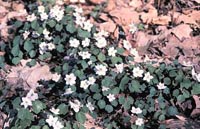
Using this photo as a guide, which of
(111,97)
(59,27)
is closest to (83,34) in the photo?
Answer: (59,27)

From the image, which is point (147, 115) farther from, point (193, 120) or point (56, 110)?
point (56, 110)

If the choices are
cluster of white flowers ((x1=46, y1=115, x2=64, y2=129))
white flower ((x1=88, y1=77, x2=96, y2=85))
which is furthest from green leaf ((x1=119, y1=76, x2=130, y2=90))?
cluster of white flowers ((x1=46, y1=115, x2=64, y2=129))

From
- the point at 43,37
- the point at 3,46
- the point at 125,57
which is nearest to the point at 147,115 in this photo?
the point at 125,57

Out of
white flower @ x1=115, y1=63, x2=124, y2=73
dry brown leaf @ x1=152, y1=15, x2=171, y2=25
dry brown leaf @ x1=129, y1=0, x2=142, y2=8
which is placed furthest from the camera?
dry brown leaf @ x1=129, y1=0, x2=142, y2=8

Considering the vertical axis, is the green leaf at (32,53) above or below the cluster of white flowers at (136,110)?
above

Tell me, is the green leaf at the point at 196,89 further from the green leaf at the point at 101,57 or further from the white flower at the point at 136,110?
the green leaf at the point at 101,57

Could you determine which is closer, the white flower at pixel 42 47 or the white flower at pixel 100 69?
the white flower at pixel 100 69

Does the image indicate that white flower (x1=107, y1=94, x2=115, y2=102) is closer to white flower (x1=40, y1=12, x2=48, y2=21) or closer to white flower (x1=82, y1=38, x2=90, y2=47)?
white flower (x1=82, y1=38, x2=90, y2=47)

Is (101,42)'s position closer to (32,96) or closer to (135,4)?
(32,96)

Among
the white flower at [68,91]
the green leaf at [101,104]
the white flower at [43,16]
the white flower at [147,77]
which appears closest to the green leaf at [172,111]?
the white flower at [147,77]
